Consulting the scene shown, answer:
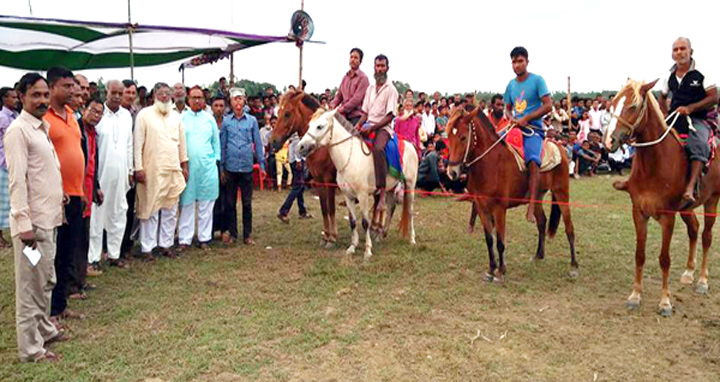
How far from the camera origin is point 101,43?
9.23 meters

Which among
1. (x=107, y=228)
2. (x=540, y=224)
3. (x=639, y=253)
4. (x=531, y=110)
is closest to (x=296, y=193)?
(x=107, y=228)

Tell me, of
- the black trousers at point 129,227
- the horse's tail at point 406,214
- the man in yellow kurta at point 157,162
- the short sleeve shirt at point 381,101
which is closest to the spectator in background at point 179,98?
the man in yellow kurta at point 157,162

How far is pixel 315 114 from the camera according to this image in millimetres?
7117

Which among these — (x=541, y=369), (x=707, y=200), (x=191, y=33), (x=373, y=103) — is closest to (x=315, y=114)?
(x=373, y=103)

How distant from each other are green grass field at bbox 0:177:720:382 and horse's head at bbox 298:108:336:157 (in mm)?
1581

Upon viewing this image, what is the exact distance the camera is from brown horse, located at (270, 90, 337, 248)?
734 cm

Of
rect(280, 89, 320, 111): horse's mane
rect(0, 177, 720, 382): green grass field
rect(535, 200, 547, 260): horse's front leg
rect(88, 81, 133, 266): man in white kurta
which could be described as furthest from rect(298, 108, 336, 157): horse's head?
rect(535, 200, 547, 260): horse's front leg

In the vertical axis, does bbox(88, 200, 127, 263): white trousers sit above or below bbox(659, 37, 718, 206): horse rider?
below

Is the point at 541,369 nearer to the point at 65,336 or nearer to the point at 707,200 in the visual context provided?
the point at 707,200

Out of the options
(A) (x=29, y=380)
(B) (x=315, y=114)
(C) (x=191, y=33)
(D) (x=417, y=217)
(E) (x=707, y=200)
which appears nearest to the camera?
(A) (x=29, y=380)

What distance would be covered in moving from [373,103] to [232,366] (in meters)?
4.61

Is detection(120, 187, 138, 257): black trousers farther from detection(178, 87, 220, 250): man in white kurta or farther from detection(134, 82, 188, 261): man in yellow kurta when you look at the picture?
detection(178, 87, 220, 250): man in white kurta

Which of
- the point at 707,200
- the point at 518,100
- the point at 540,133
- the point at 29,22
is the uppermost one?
the point at 29,22

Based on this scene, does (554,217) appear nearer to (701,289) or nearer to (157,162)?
(701,289)
